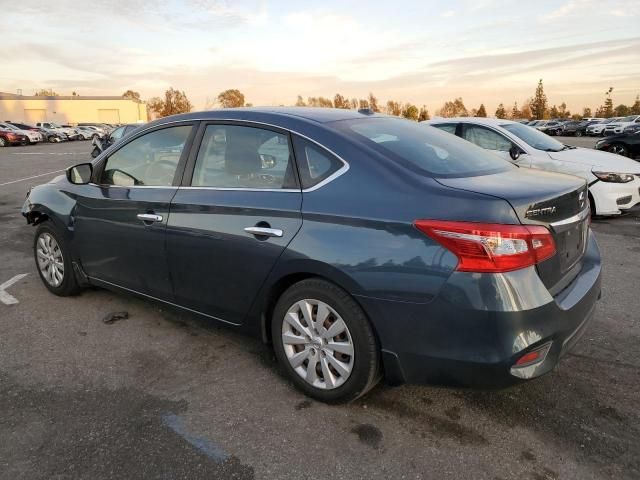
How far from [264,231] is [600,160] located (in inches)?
273

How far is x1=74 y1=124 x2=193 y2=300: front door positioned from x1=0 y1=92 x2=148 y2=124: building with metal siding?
93.0 metres

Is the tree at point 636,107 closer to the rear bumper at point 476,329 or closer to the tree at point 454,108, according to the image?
the tree at point 454,108

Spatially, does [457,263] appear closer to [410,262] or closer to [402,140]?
[410,262]

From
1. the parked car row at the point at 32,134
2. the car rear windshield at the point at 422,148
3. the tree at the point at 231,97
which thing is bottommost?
the car rear windshield at the point at 422,148

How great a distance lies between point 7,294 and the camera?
4.82m

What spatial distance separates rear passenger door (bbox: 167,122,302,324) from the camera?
2.92 meters

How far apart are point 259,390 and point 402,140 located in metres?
1.76

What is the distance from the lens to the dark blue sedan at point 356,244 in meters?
2.34

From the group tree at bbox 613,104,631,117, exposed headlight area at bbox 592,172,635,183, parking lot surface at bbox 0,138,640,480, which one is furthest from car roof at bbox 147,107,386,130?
tree at bbox 613,104,631,117

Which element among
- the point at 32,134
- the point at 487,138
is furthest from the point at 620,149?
the point at 32,134

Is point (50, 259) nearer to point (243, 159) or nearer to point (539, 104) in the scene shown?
point (243, 159)

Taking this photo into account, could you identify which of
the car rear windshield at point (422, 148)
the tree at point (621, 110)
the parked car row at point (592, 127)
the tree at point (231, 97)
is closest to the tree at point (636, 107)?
the tree at point (621, 110)

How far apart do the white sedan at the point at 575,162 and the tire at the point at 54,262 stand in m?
5.96

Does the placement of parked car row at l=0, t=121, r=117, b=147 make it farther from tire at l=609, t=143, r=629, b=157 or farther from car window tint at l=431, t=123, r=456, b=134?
car window tint at l=431, t=123, r=456, b=134
